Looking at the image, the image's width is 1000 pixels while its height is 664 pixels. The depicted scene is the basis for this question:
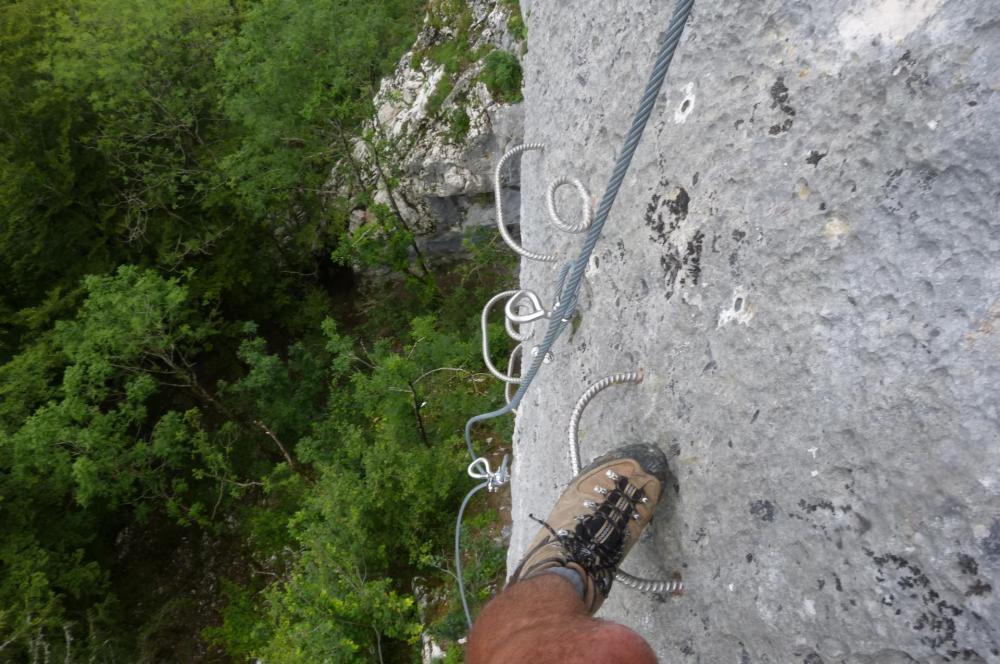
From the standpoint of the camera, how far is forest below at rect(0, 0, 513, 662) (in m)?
5.43

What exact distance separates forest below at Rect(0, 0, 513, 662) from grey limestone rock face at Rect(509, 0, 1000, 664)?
3.32 meters

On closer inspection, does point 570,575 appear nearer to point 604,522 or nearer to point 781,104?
point 604,522

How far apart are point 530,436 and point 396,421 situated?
353 cm

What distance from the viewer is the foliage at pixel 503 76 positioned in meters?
6.77

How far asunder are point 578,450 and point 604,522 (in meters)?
0.35

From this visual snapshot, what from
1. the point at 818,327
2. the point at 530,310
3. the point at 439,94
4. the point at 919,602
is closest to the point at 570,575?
the point at 919,602

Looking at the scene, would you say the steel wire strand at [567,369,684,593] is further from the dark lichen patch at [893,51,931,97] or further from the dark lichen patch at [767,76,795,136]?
the dark lichen patch at [893,51,931,97]

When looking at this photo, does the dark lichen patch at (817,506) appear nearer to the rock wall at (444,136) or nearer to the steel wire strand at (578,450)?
the steel wire strand at (578,450)

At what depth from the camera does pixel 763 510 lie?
1.33 meters

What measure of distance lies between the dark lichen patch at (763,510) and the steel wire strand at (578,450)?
13.5 inches

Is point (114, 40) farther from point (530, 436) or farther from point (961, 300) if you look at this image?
point (961, 300)

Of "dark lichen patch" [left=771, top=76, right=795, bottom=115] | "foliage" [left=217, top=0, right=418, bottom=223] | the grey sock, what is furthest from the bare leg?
A: "foliage" [left=217, top=0, right=418, bottom=223]

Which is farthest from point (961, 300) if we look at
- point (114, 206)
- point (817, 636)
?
point (114, 206)

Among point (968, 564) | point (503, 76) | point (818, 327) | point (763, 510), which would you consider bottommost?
point (763, 510)
